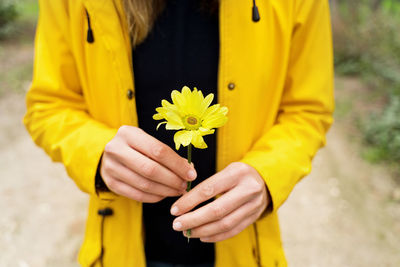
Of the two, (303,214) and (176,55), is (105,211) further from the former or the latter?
(303,214)

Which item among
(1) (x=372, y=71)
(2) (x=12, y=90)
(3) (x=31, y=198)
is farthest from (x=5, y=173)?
(1) (x=372, y=71)

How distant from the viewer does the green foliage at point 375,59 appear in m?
4.30

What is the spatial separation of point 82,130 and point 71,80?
0.24 meters

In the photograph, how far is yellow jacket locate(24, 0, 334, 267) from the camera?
3.66ft

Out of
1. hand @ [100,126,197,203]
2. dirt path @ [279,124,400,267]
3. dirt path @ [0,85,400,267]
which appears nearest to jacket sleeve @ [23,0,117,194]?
hand @ [100,126,197,203]

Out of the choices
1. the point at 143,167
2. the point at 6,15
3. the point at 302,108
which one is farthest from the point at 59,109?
the point at 6,15

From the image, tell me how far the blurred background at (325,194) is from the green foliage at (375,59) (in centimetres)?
2

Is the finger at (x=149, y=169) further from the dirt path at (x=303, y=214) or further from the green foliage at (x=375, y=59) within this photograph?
the green foliage at (x=375, y=59)

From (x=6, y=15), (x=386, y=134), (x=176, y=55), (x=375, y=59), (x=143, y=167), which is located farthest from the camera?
(x=6, y=15)

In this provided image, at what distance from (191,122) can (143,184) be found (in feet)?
0.91

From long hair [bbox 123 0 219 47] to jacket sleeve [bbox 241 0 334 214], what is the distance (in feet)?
1.09

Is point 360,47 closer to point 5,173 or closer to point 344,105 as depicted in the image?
point 344,105

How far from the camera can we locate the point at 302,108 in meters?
1.23

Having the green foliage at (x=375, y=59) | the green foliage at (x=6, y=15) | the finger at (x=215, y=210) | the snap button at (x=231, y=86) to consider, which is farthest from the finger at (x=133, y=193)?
the green foliage at (x=6, y=15)
